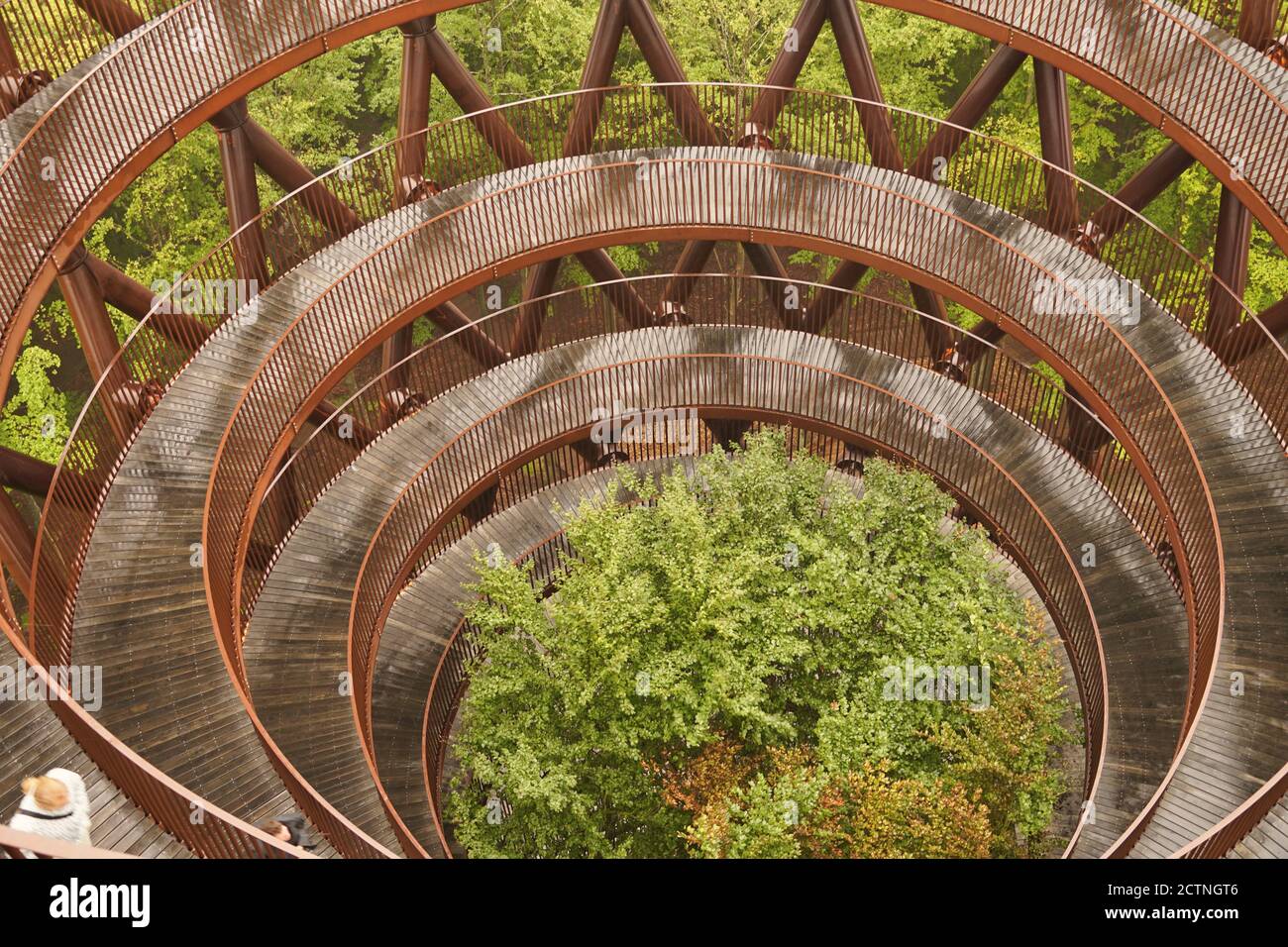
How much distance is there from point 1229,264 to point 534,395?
17.9 meters

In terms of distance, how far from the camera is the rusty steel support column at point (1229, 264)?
27734 mm

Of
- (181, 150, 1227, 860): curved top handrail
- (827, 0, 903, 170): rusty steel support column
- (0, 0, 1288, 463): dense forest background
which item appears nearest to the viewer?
(181, 150, 1227, 860): curved top handrail

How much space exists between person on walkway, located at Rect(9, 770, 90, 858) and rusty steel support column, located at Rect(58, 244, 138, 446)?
43.7 ft

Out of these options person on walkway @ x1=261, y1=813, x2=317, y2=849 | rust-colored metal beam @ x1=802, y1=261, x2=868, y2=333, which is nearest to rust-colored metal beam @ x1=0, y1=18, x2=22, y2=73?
person on walkway @ x1=261, y1=813, x2=317, y2=849

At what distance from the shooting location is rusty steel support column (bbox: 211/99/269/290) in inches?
1093

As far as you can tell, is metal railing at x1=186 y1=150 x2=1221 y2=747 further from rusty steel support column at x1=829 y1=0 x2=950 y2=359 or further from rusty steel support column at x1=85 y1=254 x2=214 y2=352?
rusty steel support column at x1=85 y1=254 x2=214 y2=352

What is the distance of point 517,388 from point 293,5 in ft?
34.6

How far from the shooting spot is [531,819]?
22.2 metres

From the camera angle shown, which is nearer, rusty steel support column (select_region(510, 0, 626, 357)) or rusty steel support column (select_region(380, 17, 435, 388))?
rusty steel support column (select_region(380, 17, 435, 388))

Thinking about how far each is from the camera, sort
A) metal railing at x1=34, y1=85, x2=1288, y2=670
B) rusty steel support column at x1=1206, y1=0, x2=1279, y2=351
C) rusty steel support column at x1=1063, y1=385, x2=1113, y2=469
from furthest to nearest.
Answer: rusty steel support column at x1=1063, y1=385, x2=1113, y2=469 → rusty steel support column at x1=1206, y1=0, x2=1279, y2=351 → metal railing at x1=34, y1=85, x2=1288, y2=670
